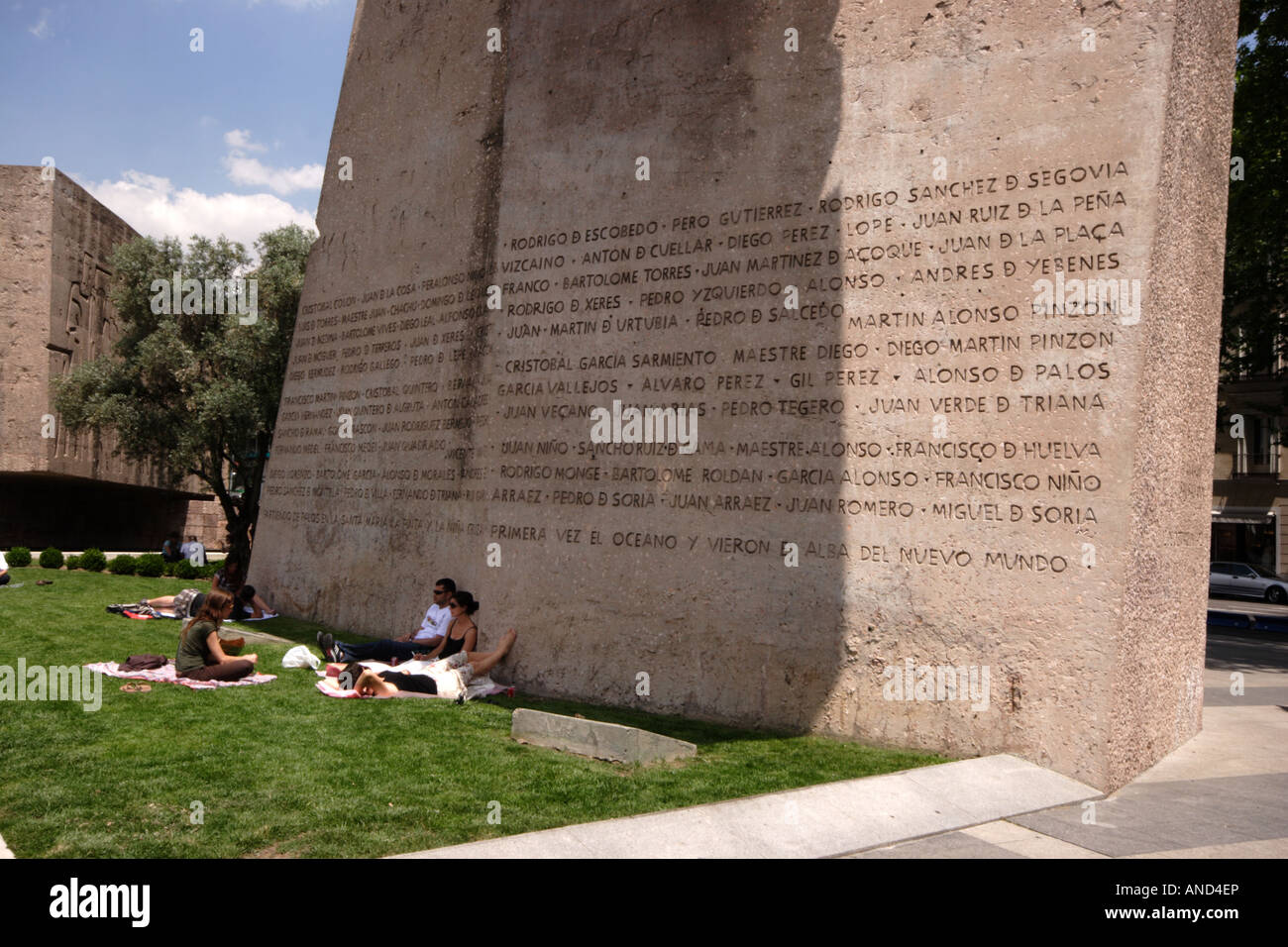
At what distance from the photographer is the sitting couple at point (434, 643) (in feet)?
33.8

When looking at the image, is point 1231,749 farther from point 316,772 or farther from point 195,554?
point 195,554

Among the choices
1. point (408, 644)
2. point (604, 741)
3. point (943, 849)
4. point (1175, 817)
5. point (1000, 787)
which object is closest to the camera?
point (943, 849)

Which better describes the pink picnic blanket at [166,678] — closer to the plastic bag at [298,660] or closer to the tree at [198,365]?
the plastic bag at [298,660]

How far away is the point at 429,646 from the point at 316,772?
4212 millimetres

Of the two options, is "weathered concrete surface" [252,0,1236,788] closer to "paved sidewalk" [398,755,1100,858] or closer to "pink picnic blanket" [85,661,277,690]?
"paved sidewalk" [398,755,1100,858]

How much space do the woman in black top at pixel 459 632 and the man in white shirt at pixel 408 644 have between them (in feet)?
0.60

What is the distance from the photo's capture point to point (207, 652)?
929 centimetres

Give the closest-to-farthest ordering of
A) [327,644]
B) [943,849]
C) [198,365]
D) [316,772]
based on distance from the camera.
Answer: [943,849], [316,772], [327,644], [198,365]

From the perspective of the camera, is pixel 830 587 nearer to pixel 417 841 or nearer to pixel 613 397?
pixel 613 397

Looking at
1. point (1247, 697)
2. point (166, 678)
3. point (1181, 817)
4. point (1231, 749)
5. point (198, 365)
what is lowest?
point (1247, 697)

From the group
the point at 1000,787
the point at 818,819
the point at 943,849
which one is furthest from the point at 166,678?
the point at 1000,787

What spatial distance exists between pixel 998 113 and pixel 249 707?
8.30m

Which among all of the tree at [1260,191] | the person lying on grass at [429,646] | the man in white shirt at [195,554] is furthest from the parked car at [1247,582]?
the man in white shirt at [195,554]
